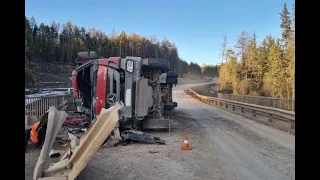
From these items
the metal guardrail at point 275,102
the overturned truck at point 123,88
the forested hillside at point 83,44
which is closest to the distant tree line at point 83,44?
the forested hillside at point 83,44

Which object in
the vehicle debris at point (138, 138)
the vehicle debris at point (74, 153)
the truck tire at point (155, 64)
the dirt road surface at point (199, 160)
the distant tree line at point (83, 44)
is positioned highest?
the distant tree line at point (83, 44)

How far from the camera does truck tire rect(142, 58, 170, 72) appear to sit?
888 cm

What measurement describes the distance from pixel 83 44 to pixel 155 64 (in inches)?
3474

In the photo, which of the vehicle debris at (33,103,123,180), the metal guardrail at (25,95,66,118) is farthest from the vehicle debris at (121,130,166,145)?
the metal guardrail at (25,95,66,118)

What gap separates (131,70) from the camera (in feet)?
26.9

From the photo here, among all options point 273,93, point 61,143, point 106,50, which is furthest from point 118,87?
point 106,50

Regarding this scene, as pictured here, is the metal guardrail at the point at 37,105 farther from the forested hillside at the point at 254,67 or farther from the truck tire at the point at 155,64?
the forested hillside at the point at 254,67

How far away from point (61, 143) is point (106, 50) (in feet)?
266

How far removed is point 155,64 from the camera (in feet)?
29.8

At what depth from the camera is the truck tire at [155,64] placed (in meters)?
8.88

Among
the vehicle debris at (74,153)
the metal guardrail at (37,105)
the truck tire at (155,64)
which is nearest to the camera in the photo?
the vehicle debris at (74,153)

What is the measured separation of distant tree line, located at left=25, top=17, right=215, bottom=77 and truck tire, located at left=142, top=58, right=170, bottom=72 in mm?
66193

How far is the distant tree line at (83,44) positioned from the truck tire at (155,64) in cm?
6619

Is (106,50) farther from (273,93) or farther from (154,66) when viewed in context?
(154,66)
